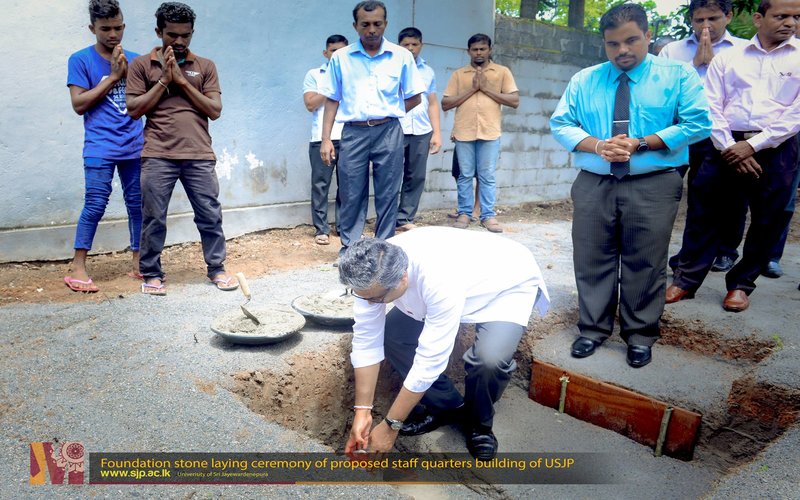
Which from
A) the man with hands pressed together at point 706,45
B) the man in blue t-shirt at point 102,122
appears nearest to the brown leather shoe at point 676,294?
the man with hands pressed together at point 706,45

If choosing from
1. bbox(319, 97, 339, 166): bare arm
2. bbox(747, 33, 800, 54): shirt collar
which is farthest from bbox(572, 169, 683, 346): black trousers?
bbox(319, 97, 339, 166): bare arm

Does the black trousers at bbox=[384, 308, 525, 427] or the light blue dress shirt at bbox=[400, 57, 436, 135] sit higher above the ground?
the light blue dress shirt at bbox=[400, 57, 436, 135]

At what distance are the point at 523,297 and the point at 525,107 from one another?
5.94 m

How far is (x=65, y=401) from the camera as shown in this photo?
104 inches

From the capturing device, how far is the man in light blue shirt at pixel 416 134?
595 centimetres

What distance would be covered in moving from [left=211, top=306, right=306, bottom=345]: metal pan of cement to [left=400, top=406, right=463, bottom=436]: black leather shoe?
807 millimetres

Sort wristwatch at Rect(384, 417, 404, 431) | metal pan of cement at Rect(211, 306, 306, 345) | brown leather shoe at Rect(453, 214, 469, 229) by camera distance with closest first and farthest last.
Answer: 1. wristwatch at Rect(384, 417, 404, 431)
2. metal pan of cement at Rect(211, 306, 306, 345)
3. brown leather shoe at Rect(453, 214, 469, 229)

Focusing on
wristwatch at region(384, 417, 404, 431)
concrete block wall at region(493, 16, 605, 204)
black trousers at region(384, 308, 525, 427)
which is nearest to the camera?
wristwatch at region(384, 417, 404, 431)

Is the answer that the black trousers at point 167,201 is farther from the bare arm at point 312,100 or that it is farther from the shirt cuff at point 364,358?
the shirt cuff at point 364,358

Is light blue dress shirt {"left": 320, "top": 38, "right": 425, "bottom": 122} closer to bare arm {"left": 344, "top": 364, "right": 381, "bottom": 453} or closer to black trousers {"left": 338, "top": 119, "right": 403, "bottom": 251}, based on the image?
black trousers {"left": 338, "top": 119, "right": 403, "bottom": 251}

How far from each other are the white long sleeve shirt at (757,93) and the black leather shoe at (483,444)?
2.24m

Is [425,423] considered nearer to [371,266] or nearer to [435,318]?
[435,318]

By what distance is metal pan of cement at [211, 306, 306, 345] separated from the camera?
3205 mm

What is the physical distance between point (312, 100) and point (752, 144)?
370 cm
